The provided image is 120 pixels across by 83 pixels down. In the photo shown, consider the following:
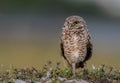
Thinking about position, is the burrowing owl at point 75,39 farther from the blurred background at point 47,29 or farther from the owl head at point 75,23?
the blurred background at point 47,29

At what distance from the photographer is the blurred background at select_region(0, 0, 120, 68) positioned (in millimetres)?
16766

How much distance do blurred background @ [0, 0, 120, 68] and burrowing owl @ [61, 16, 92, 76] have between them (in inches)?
61.0

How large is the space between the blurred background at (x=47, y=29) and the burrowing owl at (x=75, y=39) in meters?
1.55

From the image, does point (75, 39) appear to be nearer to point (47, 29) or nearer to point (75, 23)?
point (75, 23)

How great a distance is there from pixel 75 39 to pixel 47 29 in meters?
11.1

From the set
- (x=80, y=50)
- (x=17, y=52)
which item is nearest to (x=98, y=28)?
(x=17, y=52)

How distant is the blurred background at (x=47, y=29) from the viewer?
16.8 m

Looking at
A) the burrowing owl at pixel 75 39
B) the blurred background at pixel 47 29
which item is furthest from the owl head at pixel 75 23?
the blurred background at pixel 47 29

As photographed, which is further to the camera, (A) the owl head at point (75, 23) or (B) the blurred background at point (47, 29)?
(B) the blurred background at point (47, 29)

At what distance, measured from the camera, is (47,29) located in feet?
76.7

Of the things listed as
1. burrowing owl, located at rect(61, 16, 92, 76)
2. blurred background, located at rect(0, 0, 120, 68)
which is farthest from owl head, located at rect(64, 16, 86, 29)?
blurred background, located at rect(0, 0, 120, 68)

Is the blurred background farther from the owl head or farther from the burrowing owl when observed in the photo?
the owl head

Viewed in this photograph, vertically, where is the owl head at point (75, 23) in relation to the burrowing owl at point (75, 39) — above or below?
above

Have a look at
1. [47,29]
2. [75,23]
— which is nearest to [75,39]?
[75,23]
